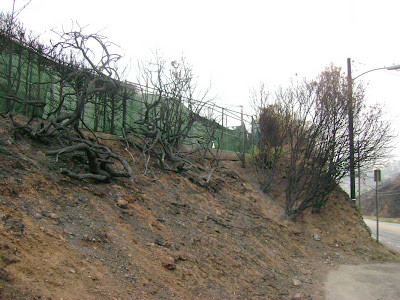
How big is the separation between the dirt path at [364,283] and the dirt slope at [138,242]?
364 mm

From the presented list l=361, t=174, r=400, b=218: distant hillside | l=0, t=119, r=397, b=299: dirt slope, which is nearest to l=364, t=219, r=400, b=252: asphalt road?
l=0, t=119, r=397, b=299: dirt slope

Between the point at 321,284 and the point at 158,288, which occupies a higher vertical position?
the point at 158,288

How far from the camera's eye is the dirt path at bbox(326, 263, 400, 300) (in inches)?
250

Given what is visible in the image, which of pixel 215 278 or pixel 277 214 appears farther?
pixel 277 214

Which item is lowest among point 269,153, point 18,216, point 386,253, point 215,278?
point 386,253

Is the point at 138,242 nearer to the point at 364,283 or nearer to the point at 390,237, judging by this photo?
the point at 364,283

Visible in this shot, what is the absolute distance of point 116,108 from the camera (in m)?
10.7

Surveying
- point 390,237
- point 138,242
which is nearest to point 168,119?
point 138,242

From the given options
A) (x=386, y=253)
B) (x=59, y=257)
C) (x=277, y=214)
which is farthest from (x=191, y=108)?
(x=59, y=257)

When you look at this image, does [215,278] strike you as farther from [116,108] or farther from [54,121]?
[116,108]

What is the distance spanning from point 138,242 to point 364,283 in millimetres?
4830

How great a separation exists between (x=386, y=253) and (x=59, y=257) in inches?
410

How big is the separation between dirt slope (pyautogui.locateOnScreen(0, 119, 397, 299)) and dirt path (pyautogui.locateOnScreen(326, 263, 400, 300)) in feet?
1.19

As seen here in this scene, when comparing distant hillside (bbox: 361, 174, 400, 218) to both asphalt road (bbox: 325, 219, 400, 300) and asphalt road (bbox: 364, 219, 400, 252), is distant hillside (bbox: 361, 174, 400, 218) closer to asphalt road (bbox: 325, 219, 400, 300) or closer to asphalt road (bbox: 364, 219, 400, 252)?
asphalt road (bbox: 364, 219, 400, 252)
